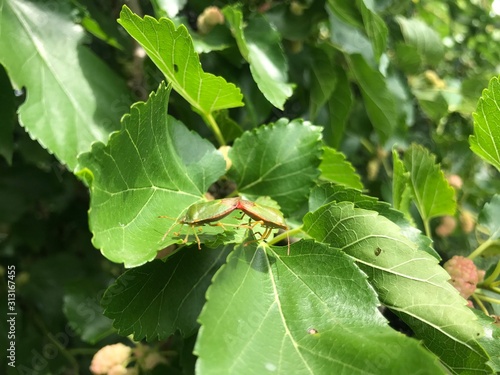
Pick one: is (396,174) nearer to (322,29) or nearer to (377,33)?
(377,33)

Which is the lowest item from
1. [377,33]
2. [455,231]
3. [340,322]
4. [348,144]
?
[455,231]

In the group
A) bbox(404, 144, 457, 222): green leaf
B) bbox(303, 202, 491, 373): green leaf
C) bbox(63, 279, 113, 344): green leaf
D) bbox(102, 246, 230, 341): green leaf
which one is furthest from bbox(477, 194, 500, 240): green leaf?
bbox(63, 279, 113, 344): green leaf

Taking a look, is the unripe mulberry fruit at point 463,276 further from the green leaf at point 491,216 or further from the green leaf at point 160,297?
the green leaf at point 160,297

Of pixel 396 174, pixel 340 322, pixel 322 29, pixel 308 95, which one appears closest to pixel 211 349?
pixel 340 322

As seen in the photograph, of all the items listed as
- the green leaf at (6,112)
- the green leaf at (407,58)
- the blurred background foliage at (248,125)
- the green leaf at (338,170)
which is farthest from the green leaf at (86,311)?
the green leaf at (407,58)

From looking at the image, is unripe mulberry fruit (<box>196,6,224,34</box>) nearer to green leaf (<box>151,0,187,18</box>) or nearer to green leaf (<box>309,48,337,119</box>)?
green leaf (<box>151,0,187,18</box>)
